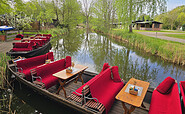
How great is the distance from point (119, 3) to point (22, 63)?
73.2 feet

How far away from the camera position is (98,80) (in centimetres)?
423

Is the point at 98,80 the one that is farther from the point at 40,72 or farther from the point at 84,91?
the point at 40,72

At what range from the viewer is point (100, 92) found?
4.25 meters

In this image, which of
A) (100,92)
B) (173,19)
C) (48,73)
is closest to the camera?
(100,92)

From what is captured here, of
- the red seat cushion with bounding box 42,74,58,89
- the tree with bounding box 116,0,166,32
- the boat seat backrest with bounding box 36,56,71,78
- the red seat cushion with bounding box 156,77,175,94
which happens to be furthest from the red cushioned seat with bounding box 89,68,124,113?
the tree with bounding box 116,0,166,32

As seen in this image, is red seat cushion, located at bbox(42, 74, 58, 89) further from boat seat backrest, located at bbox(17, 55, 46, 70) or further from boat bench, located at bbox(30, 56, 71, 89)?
boat seat backrest, located at bbox(17, 55, 46, 70)

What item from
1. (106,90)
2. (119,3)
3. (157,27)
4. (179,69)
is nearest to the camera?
(106,90)

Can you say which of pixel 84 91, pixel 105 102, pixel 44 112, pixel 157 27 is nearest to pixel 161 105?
pixel 105 102

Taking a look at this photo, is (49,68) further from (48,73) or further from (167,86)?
(167,86)

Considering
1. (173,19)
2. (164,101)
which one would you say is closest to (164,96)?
(164,101)

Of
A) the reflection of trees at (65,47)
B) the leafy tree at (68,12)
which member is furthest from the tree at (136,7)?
the leafy tree at (68,12)

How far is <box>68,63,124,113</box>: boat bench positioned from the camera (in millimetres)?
3713

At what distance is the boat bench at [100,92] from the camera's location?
3713 millimetres

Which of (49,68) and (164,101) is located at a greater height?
(49,68)
